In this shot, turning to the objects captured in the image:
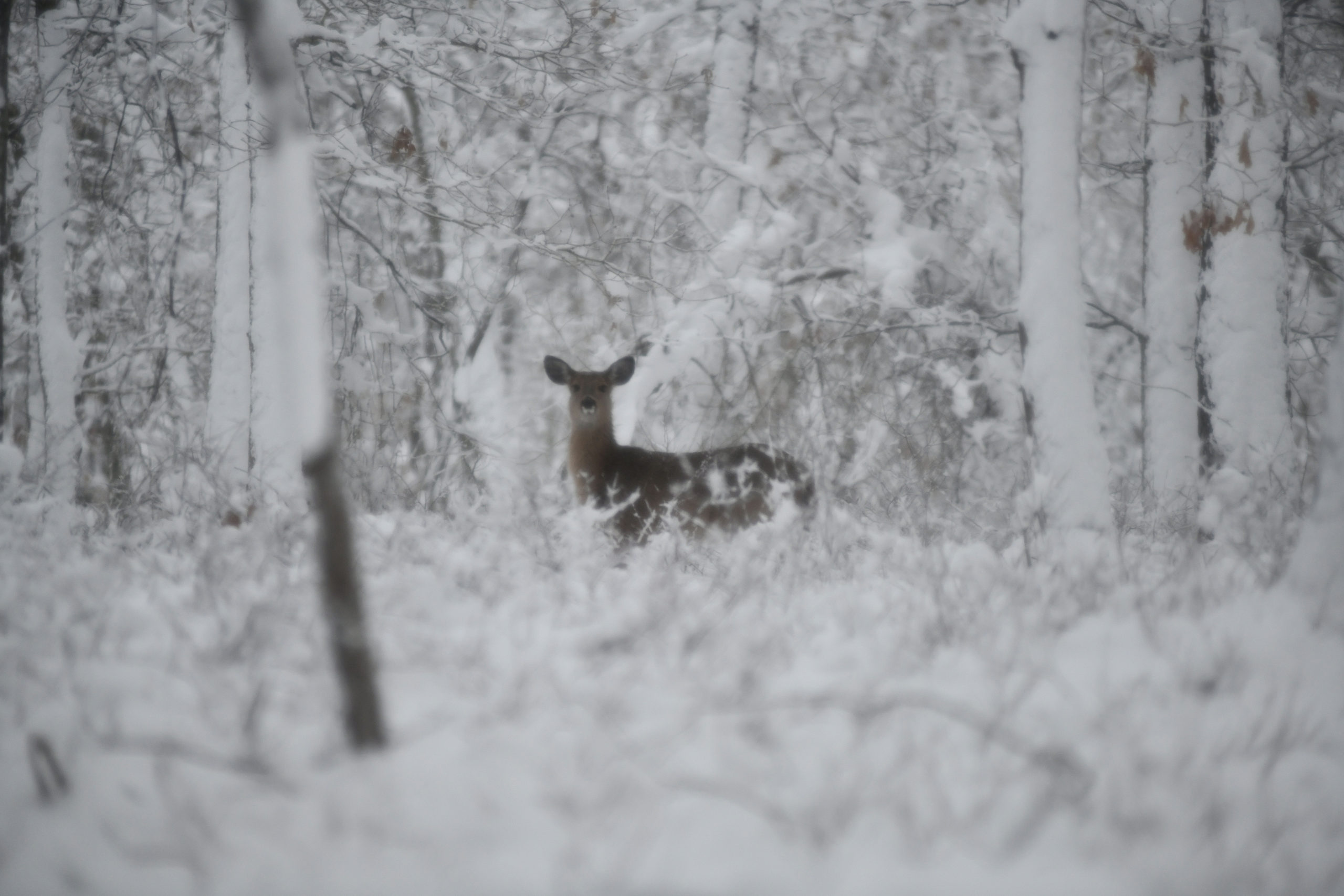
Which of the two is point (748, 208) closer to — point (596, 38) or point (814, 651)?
point (596, 38)

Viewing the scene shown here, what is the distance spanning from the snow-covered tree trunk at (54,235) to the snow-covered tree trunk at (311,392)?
6.20 m

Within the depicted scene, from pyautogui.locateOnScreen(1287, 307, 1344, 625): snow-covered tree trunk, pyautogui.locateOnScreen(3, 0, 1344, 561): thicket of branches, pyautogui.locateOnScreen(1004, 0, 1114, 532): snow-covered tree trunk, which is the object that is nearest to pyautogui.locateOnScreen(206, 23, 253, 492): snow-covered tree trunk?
pyautogui.locateOnScreen(3, 0, 1344, 561): thicket of branches

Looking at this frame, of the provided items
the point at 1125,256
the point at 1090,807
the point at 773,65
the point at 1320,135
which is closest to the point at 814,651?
the point at 1090,807

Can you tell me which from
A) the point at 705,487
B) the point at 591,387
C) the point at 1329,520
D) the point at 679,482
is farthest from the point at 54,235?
the point at 1329,520

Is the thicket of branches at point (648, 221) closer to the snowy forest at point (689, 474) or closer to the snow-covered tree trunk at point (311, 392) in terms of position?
the snowy forest at point (689, 474)

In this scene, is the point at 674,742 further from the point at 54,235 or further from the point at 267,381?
the point at 54,235

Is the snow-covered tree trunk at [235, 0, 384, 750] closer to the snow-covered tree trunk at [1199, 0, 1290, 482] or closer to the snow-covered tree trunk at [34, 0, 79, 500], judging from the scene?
the snow-covered tree trunk at [34, 0, 79, 500]

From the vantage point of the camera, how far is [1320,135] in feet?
27.2

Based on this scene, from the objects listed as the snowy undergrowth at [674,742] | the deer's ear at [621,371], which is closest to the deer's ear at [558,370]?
the deer's ear at [621,371]

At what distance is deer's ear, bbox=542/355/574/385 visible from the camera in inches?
302

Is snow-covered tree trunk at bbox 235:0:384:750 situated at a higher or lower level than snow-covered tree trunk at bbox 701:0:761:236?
lower

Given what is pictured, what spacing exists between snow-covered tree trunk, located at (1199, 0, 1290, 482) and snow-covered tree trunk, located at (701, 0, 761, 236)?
4722 mm

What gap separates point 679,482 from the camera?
677cm

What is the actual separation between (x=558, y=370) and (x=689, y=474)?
1.79m
